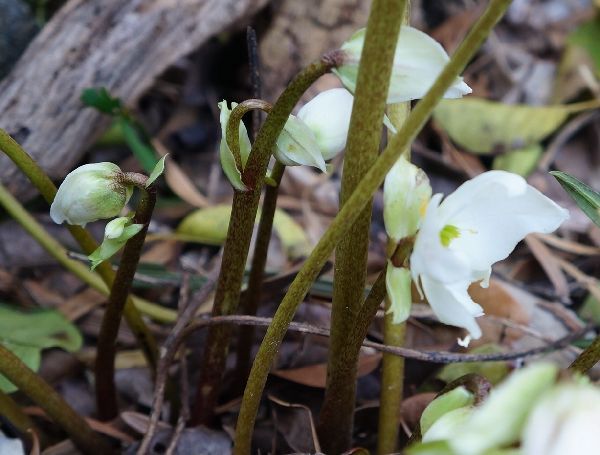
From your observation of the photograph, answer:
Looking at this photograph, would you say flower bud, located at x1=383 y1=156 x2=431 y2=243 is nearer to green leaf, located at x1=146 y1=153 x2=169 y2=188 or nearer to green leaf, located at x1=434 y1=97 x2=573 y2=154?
green leaf, located at x1=146 y1=153 x2=169 y2=188

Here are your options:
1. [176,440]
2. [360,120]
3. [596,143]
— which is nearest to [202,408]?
[176,440]

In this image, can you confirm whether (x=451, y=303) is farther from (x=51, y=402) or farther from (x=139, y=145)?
(x=139, y=145)

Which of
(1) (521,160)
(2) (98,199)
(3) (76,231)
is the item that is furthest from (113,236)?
(1) (521,160)

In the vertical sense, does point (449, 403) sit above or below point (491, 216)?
below

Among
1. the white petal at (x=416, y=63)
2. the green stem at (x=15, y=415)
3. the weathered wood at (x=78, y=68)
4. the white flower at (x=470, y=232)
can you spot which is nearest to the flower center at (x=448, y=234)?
the white flower at (x=470, y=232)

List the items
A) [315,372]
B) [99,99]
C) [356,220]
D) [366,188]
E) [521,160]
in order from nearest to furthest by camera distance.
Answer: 1. [366,188]
2. [356,220]
3. [315,372]
4. [99,99]
5. [521,160]

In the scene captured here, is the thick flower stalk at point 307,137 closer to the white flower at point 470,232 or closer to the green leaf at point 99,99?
the white flower at point 470,232
